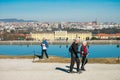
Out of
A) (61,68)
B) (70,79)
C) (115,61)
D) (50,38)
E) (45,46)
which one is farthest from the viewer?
(50,38)

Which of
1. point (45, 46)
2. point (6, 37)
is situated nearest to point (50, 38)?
point (6, 37)

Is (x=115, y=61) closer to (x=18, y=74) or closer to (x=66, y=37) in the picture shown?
(x=18, y=74)

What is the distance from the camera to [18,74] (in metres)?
13.5

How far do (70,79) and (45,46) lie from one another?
28.9 feet

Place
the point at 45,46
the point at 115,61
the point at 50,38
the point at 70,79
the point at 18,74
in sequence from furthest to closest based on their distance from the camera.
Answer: the point at 50,38 < the point at 45,46 < the point at 115,61 < the point at 18,74 < the point at 70,79

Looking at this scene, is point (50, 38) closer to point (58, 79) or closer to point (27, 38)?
point (27, 38)

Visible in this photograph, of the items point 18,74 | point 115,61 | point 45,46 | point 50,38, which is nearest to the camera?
point 18,74

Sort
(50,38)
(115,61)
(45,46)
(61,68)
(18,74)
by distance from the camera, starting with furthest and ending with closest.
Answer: (50,38), (45,46), (115,61), (61,68), (18,74)

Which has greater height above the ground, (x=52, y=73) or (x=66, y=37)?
(x=52, y=73)

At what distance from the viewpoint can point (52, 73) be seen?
13.8m

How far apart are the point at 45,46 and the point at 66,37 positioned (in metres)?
169

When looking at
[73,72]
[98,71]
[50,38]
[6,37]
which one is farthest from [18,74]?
[6,37]

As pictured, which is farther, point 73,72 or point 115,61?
point 115,61

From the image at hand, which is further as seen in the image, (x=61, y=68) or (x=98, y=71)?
(x=61, y=68)
